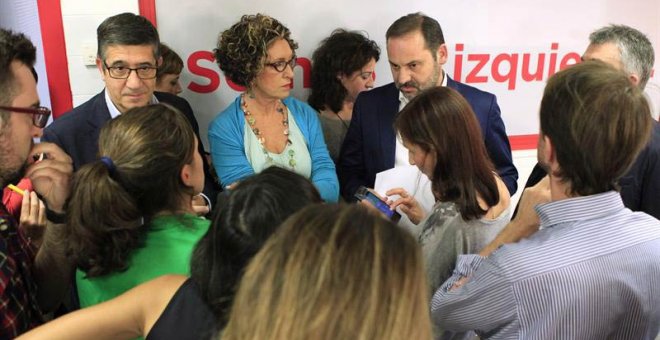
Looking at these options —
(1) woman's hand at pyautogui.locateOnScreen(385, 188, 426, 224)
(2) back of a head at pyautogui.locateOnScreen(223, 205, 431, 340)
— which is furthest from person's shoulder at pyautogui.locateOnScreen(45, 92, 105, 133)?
(2) back of a head at pyautogui.locateOnScreen(223, 205, 431, 340)

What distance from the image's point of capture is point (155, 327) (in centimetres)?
Result: 92

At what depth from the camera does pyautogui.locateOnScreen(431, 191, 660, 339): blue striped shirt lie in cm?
103

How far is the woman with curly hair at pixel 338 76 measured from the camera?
107 inches

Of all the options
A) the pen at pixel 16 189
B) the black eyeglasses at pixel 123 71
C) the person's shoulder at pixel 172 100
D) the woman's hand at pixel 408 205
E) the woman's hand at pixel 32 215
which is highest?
the black eyeglasses at pixel 123 71

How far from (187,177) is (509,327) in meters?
0.90

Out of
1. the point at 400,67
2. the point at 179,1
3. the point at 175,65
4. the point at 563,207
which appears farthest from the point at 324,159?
the point at 563,207

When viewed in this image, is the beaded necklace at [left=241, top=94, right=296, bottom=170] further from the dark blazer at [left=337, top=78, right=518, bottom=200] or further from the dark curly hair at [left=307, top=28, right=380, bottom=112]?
the dark curly hair at [left=307, top=28, right=380, bottom=112]

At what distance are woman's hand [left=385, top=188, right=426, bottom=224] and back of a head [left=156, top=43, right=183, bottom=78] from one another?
145cm

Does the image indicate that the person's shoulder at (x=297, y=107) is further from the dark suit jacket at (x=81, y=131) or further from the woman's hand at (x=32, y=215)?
the woman's hand at (x=32, y=215)

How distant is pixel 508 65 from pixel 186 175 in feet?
8.21

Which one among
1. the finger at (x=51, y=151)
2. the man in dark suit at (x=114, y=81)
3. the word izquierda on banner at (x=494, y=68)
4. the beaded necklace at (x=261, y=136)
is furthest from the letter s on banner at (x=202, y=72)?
the finger at (x=51, y=151)

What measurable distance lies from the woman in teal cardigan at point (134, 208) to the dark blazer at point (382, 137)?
3.68ft

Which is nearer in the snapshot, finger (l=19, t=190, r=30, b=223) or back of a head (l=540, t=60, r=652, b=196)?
back of a head (l=540, t=60, r=652, b=196)

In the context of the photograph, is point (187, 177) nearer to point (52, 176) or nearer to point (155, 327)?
point (52, 176)
